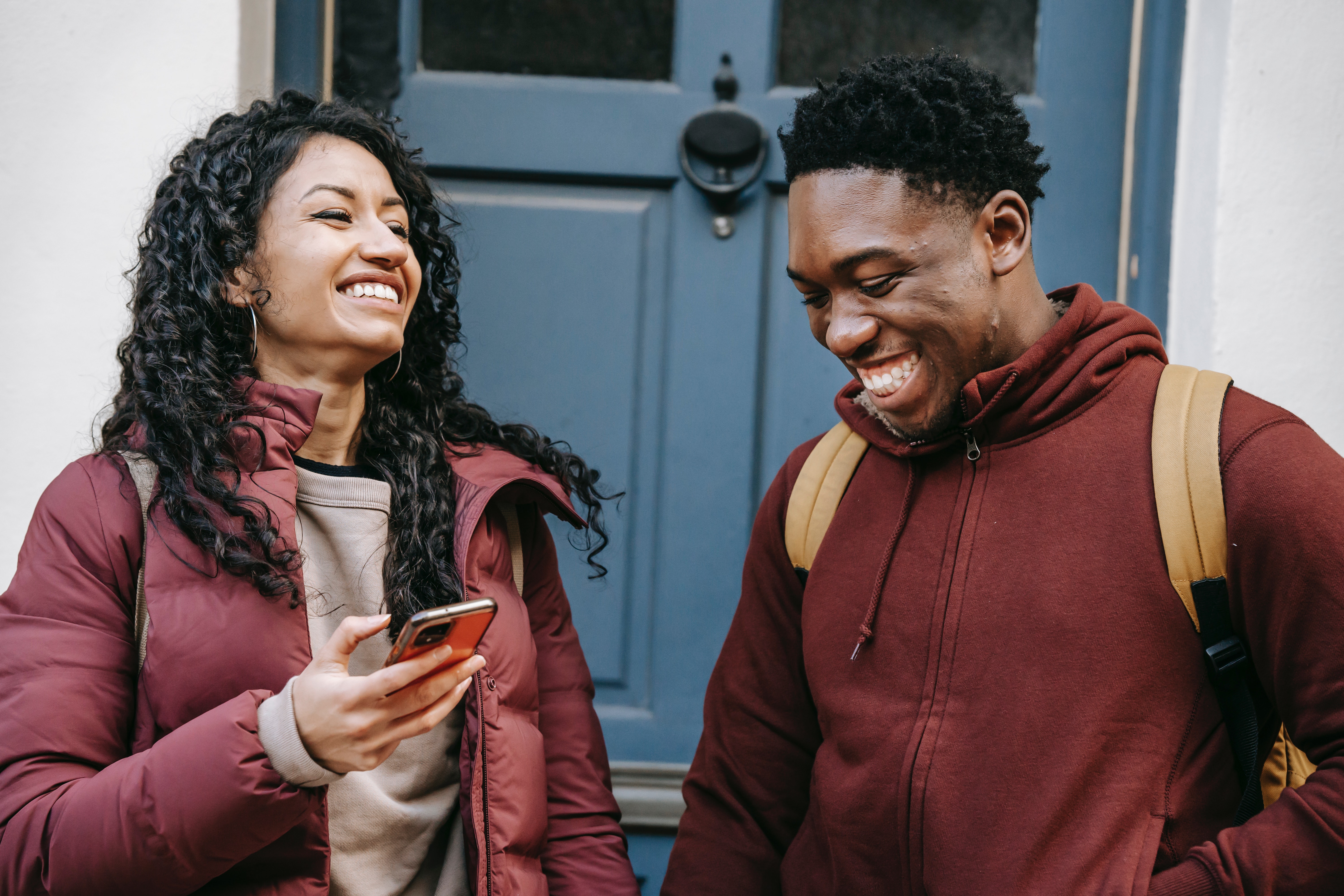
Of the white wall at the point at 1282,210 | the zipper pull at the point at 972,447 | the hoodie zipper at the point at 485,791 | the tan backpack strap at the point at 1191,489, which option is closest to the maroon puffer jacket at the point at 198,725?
the hoodie zipper at the point at 485,791

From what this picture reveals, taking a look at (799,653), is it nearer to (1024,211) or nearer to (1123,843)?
(1123,843)

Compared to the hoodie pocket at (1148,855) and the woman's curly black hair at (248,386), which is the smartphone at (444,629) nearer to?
the woman's curly black hair at (248,386)

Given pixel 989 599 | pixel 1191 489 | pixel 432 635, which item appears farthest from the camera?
pixel 989 599

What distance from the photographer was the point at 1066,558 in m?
1.40

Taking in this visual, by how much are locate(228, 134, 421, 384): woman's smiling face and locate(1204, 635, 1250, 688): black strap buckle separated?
1.26 m

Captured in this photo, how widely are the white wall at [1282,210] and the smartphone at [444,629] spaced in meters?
1.61

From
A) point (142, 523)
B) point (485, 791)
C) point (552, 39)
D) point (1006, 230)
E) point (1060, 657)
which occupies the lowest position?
point (485, 791)

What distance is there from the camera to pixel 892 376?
151 cm

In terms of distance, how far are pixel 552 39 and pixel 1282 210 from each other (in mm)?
1627

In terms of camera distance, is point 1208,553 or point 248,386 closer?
point 1208,553

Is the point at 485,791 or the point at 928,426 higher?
the point at 928,426

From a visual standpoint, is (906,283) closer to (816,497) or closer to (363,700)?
(816,497)

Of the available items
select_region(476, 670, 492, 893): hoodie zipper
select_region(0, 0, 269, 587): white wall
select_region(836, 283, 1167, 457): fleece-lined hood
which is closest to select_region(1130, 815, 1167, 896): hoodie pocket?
select_region(836, 283, 1167, 457): fleece-lined hood

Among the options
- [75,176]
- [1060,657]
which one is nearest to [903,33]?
[1060,657]
